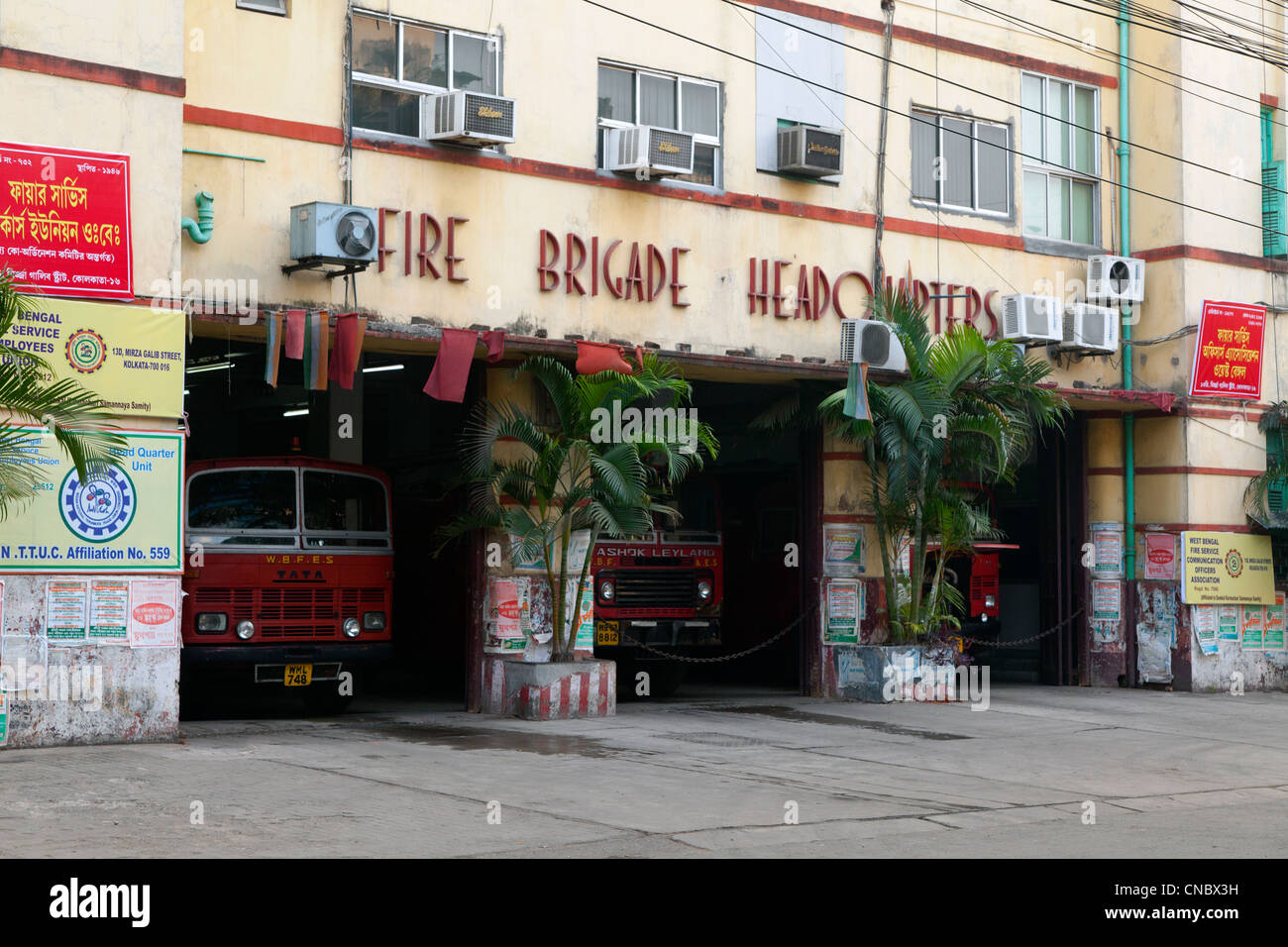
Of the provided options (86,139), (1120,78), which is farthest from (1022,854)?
(1120,78)

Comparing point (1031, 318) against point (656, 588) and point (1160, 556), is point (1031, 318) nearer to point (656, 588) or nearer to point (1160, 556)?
point (1160, 556)

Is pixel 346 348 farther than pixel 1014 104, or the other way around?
pixel 1014 104

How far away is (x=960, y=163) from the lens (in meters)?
18.5

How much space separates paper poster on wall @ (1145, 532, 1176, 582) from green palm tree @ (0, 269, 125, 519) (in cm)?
1275

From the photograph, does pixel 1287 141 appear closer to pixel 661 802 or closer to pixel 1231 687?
pixel 1231 687

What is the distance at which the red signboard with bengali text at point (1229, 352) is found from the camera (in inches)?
760

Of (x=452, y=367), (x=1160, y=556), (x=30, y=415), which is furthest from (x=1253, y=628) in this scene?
(x=30, y=415)

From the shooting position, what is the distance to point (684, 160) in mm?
15688

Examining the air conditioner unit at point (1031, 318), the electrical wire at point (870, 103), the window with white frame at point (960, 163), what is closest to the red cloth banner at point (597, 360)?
the electrical wire at point (870, 103)

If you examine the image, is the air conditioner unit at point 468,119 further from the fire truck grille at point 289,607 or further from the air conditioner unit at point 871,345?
the fire truck grille at point 289,607

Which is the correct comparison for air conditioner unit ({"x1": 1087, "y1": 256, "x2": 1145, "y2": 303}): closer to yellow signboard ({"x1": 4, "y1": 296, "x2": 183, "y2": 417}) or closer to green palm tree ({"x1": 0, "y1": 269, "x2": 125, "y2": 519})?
yellow signboard ({"x1": 4, "y1": 296, "x2": 183, "y2": 417})

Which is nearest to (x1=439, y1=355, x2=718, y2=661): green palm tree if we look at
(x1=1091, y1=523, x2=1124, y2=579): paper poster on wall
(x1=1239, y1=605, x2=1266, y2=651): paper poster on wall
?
(x1=1091, y1=523, x2=1124, y2=579): paper poster on wall

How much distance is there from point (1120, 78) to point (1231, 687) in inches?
300

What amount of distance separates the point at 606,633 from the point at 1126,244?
825 centimetres
